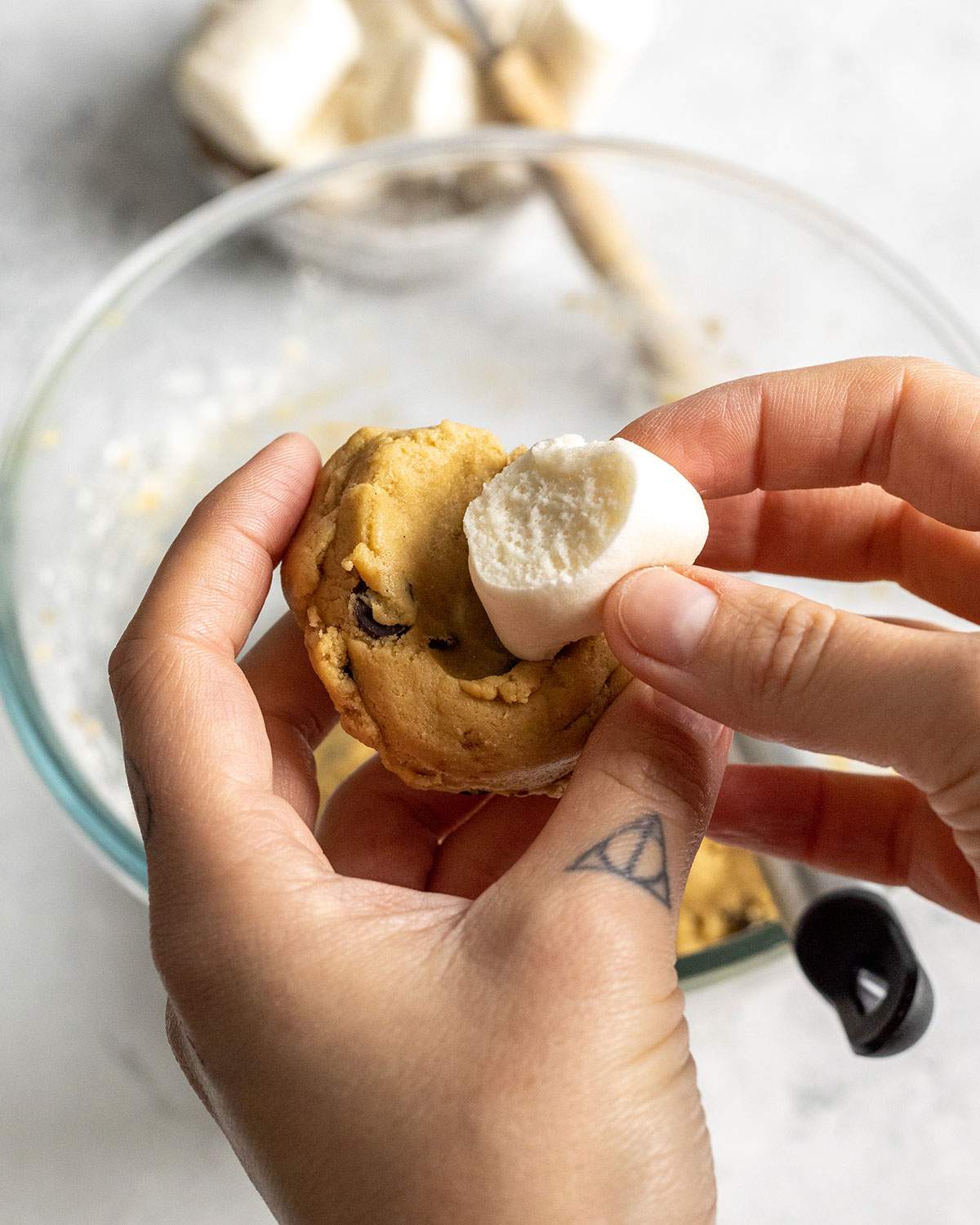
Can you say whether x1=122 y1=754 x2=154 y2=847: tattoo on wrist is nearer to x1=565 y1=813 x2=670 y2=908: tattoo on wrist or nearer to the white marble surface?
x1=565 y1=813 x2=670 y2=908: tattoo on wrist

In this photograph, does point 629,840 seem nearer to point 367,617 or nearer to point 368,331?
point 367,617

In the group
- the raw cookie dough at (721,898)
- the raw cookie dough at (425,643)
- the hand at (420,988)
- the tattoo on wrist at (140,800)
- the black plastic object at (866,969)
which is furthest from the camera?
the raw cookie dough at (721,898)

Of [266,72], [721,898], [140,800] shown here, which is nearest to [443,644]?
[140,800]

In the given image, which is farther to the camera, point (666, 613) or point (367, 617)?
point (367, 617)

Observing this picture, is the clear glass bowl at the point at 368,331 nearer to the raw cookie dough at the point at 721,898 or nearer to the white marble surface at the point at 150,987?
the white marble surface at the point at 150,987

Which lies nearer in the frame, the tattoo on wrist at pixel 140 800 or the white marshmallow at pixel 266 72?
the tattoo on wrist at pixel 140 800

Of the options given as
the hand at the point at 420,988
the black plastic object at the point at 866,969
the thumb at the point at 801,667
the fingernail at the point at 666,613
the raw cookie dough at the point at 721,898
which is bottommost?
the raw cookie dough at the point at 721,898

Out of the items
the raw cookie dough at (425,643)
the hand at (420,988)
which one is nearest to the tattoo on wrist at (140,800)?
the hand at (420,988)
